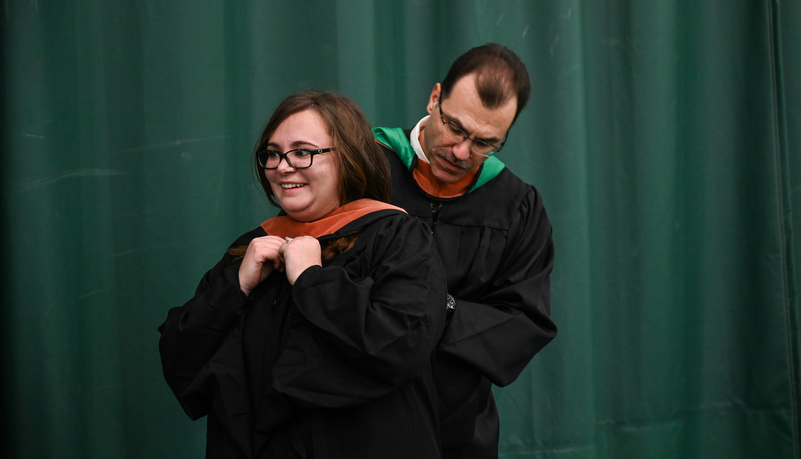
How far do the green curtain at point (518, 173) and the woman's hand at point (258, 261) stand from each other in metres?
0.97

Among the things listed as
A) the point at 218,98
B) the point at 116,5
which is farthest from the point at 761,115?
the point at 116,5

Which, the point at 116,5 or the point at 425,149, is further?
the point at 116,5

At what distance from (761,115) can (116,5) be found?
233cm

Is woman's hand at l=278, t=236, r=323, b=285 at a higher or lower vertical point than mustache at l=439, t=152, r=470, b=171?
lower

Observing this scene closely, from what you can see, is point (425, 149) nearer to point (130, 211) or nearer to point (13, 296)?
point (130, 211)

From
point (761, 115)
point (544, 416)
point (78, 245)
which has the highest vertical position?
point (761, 115)

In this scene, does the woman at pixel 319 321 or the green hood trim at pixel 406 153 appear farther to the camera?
the green hood trim at pixel 406 153

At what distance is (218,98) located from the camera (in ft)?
6.63

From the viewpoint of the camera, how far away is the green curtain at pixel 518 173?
1944 mm

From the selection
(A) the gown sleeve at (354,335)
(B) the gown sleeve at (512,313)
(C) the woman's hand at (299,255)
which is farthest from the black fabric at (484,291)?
(C) the woman's hand at (299,255)

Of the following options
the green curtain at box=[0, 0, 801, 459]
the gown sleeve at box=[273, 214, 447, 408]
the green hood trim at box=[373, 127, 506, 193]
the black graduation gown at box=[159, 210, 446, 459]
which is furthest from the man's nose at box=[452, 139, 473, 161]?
the green curtain at box=[0, 0, 801, 459]

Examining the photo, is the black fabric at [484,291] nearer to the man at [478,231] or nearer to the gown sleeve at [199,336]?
the man at [478,231]

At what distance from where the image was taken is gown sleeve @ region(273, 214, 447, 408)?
3.34 ft

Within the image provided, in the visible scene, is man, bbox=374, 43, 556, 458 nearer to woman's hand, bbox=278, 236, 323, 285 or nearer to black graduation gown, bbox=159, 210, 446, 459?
black graduation gown, bbox=159, 210, 446, 459
